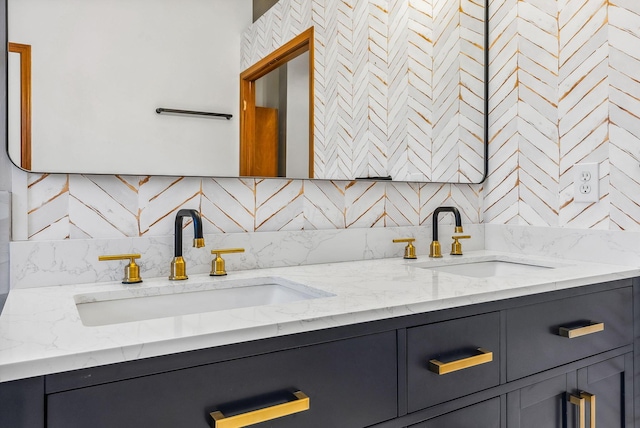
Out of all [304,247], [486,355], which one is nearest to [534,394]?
[486,355]

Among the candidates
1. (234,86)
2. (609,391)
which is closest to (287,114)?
(234,86)

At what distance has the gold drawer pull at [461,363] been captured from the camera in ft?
3.08

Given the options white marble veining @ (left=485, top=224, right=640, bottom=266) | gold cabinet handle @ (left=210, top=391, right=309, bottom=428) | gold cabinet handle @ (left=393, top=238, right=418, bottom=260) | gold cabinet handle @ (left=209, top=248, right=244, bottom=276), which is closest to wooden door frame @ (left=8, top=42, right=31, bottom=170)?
gold cabinet handle @ (left=209, top=248, right=244, bottom=276)

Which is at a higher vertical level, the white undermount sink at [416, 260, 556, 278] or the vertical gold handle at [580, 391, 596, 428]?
the white undermount sink at [416, 260, 556, 278]

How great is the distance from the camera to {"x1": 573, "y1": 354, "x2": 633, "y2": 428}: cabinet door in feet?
4.00

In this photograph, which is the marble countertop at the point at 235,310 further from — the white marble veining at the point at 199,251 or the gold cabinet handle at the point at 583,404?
the gold cabinet handle at the point at 583,404

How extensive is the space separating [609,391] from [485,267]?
524 mm

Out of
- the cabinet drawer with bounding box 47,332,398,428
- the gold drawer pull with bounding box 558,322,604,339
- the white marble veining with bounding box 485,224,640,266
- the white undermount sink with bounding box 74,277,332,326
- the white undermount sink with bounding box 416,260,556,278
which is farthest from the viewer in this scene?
the white undermount sink with bounding box 416,260,556,278

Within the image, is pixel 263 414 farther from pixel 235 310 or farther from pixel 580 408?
pixel 580 408

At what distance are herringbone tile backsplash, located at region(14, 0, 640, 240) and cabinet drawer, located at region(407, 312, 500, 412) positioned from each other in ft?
2.04

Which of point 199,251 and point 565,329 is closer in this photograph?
point 565,329

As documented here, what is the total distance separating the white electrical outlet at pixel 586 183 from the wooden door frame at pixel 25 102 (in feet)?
5.14

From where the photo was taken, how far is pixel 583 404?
1187 mm

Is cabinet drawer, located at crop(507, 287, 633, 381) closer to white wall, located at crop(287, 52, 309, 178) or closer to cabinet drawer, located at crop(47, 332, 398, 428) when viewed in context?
cabinet drawer, located at crop(47, 332, 398, 428)
